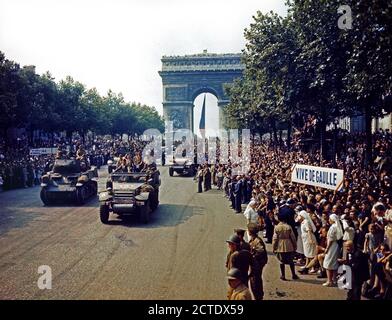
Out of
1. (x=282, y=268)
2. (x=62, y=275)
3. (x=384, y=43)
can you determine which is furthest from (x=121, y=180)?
(x=384, y=43)

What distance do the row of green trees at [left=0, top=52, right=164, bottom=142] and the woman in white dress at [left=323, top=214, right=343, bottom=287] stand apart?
22.4 meters

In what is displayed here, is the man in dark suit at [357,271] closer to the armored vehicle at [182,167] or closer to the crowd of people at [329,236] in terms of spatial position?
the crowd of people at [329,236]

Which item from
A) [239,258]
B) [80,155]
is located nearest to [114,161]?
[80,155]

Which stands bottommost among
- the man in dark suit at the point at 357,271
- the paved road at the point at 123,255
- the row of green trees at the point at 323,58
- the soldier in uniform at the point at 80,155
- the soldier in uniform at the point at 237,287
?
the paved road at the point at 123,255

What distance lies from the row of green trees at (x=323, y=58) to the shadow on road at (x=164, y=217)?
6090mm

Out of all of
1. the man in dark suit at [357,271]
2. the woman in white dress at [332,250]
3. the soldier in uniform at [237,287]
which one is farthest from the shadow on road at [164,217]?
the soldier in uniform at [237,287]

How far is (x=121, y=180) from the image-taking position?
17812 mm

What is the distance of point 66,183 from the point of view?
20109 mm

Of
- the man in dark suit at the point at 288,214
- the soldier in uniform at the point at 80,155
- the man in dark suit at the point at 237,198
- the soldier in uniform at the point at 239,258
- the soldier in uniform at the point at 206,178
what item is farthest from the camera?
the soldier in uniform at the point at 206,178

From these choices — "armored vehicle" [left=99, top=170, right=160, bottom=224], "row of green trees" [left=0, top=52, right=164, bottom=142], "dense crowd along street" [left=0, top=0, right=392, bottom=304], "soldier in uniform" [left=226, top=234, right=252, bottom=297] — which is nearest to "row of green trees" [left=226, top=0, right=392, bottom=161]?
"dense crowd along street" [left=0, top=0, right=392, bottom=304]

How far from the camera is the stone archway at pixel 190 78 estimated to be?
7762 centimetres

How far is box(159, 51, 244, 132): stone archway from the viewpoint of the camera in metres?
77.6

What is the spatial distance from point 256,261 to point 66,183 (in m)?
13.6
